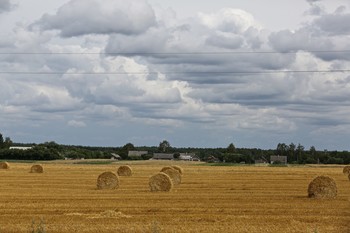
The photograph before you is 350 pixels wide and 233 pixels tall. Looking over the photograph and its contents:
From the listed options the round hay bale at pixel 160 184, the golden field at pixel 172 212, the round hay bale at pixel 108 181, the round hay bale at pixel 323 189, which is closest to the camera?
the golden field at pixel 172 212

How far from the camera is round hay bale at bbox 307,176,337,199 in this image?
3584 cm

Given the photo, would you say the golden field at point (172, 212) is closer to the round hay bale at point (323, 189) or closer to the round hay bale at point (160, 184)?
the round hay bale at point (323, 189)

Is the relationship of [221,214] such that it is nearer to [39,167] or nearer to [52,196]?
[52,196]

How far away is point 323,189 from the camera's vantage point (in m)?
35.9

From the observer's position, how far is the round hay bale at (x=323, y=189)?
118ft

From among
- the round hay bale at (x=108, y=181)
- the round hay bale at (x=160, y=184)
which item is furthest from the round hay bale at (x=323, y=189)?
the round hay bale at (x=108, y=181)

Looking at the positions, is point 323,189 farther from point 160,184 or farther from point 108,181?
Answer: point 108,181

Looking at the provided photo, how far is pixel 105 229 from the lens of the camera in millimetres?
21688

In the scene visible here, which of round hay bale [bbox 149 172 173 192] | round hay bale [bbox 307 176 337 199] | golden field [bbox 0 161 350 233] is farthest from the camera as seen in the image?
round hay bale [bbox 149 172 173 192]

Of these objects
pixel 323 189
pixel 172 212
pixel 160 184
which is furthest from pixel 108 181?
pixel 172 212

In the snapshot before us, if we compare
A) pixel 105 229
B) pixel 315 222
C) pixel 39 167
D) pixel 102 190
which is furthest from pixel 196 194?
pixel 39 167

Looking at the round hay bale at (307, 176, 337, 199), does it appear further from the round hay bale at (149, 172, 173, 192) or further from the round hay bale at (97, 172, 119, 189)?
the round hay bale at (97, 172, 119, 189)

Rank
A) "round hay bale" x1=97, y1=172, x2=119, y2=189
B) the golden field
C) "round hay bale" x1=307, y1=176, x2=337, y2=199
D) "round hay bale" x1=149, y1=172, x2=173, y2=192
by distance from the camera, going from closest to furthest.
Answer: the golden field → "round hay bale" x1=307, y1=176, x2=337, y2=199 → "round hay bale" x1=149, y1=172, x2=173, y2=192 → "round hay bale" x1=97, y1=172, x2=119, y2=189

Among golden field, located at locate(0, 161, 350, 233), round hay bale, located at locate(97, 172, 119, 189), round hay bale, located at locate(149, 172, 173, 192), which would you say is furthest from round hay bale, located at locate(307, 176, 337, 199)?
round hay bale, located at locate(97, 172, 119, 189)
